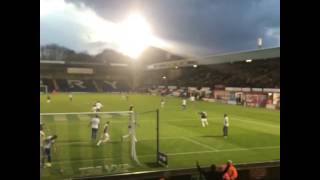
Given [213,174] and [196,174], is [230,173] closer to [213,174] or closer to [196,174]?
[213,174]

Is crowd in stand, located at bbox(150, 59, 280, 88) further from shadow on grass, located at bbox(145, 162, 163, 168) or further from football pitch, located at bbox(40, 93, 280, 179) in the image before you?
shadow on grass, located at bbox(145, 162, 163, 168)

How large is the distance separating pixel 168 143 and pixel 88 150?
75.6 inches

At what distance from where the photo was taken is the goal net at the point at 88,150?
6.29 m

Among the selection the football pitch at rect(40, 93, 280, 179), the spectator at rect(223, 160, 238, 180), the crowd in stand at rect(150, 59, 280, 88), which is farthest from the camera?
Answer: the crowd in stand at rect(150, 59, 280, 88)

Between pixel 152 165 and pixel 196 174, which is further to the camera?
pixel 152 165

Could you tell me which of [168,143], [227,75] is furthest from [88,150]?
[227,75]

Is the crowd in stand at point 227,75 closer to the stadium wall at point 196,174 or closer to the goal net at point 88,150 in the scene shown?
the goal net at point 88,150

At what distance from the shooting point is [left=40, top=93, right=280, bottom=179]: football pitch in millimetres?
6680

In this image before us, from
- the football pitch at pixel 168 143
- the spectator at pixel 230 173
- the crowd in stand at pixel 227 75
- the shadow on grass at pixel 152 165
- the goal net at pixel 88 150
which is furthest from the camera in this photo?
the crowd in stand at pixel 227 75

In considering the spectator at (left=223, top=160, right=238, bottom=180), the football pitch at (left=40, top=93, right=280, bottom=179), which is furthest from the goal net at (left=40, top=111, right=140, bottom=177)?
the spectator at (left=223, top=160, right=238, bottom=180)

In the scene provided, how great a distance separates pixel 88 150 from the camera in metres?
7.82

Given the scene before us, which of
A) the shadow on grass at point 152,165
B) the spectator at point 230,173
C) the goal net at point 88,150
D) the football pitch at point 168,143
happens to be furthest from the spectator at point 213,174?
the shadow on grass at point 152,165
